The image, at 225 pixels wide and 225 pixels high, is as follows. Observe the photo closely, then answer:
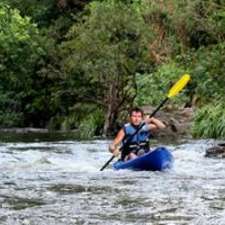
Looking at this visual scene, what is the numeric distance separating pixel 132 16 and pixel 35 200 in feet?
51.0

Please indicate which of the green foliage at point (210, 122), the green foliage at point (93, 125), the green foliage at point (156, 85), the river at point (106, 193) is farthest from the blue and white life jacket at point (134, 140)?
the green foliage at point (156, 85)

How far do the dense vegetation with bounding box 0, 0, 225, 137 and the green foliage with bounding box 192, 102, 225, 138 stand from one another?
0.03 metres

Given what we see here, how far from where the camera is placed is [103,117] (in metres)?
24.6

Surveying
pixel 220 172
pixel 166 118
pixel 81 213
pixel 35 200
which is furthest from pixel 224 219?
pixel 166 118

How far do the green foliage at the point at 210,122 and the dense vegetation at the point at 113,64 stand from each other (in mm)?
29

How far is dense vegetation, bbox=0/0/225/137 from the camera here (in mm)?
22594

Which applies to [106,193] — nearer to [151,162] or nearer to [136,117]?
[151,162]

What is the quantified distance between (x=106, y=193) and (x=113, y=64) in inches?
561

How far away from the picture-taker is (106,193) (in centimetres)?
848

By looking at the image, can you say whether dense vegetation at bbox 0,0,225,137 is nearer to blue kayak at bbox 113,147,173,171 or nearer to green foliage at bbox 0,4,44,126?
green foliage at bbox 0,4,44,126

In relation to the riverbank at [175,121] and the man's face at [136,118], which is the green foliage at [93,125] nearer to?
the riverbank at [175,121]

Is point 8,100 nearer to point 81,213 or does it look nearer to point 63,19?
point 63,19

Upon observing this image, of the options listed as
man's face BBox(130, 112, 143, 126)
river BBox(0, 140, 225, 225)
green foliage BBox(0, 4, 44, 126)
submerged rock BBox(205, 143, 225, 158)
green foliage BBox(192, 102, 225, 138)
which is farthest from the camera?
green foliage BBox(0, 4, 44, 126)

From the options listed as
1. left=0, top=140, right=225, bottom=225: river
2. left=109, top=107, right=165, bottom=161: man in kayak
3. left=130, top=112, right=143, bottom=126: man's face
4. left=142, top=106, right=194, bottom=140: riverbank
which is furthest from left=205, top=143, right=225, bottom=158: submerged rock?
left=142, top=106, right=194, bottom=140: riverbank
